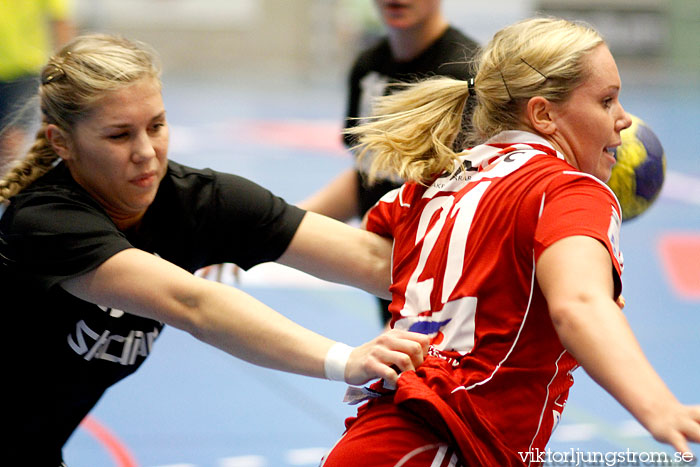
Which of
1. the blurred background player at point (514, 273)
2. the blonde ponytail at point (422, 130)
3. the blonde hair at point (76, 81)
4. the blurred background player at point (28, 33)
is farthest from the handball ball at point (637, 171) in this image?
the blurred background player at point (28, 33)

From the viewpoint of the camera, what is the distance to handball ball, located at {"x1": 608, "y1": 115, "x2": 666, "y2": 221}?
2438mm

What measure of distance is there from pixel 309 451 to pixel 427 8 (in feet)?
6.00

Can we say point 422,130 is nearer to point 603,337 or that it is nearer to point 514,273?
point 514,273

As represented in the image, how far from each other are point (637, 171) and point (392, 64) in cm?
114

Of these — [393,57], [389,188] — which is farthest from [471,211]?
[393,57]

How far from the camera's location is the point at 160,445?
12.2ft

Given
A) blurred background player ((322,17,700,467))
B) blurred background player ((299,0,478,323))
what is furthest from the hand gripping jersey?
blurred background player ((299,0,478,323))

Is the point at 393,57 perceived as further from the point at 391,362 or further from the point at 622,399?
the point at 622,399

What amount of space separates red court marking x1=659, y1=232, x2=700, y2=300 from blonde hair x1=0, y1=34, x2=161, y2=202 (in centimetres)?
459

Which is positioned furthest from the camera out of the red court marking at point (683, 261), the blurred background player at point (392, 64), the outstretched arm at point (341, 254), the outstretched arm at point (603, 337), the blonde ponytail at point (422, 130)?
the red court marking at point (683, 261)

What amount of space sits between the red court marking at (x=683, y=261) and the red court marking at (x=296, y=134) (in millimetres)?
4388

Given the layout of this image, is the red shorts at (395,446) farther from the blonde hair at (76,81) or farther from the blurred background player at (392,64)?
the blurred background player at (392,64)

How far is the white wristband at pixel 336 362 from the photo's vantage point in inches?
69.4

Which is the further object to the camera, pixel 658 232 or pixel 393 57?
pixel 658 232
